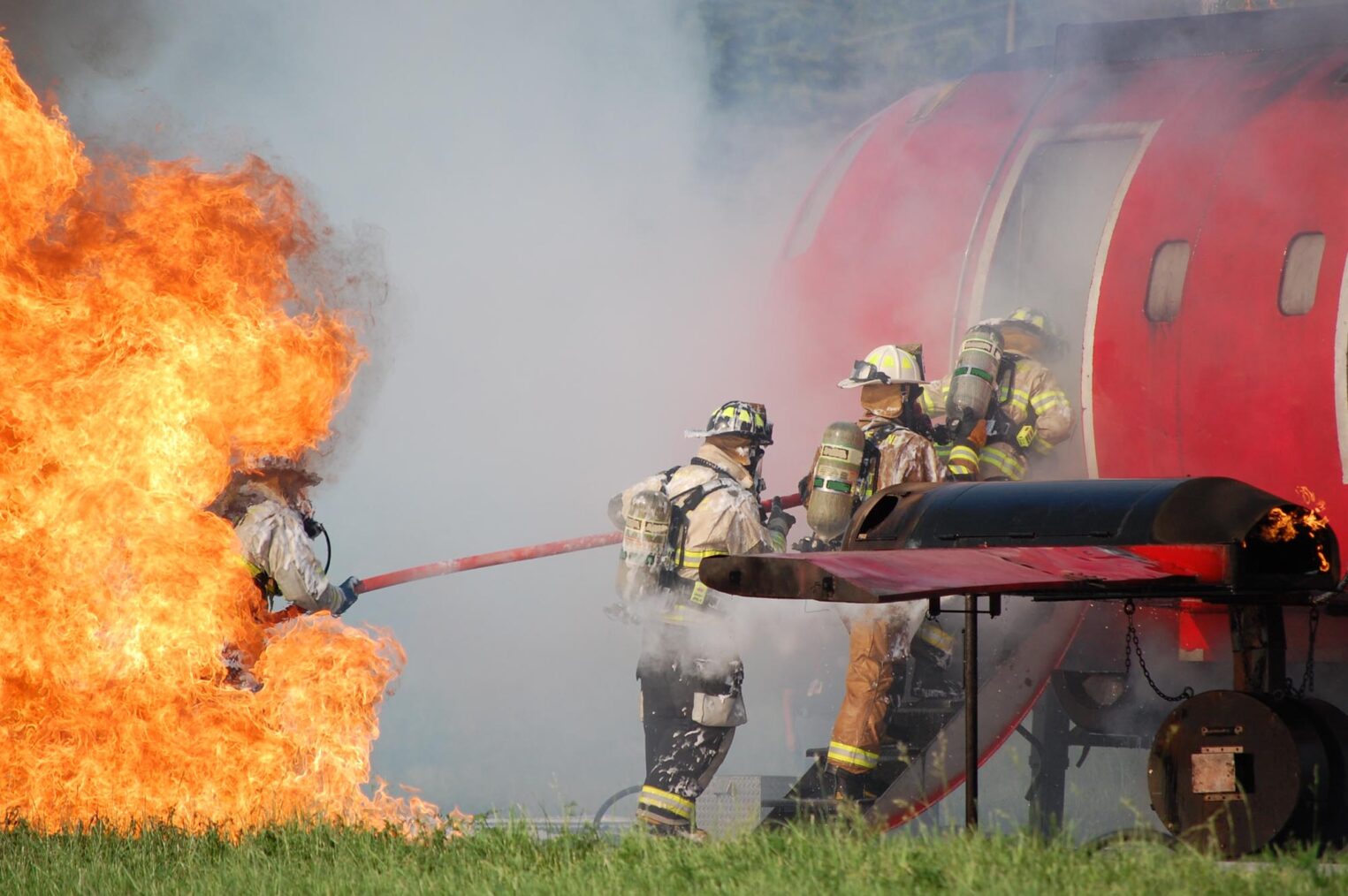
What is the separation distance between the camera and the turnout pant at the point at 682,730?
9281 mm

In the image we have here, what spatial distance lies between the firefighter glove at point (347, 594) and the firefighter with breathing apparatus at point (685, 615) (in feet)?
4.70

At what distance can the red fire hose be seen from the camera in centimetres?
1014

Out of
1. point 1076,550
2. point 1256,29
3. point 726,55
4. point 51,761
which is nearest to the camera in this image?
point 1076,550

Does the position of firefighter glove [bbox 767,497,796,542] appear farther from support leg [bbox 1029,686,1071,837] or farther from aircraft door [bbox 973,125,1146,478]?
support leg [bbox 1029,686,1071,837]

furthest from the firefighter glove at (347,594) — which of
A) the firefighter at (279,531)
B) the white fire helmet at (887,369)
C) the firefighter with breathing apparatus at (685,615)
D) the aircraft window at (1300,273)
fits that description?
the aircraft window at (1300,273)

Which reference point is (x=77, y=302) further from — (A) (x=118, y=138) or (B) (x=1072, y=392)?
(B) (x=1072, y=392)

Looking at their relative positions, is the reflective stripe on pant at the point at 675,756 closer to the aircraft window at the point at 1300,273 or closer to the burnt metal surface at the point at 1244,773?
the burnt metal surface at the point at 1244,773

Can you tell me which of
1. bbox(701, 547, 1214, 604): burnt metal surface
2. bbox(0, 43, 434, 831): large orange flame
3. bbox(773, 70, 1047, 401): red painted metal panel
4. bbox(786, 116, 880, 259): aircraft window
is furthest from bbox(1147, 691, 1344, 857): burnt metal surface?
bbox(786, 116, 880, 259): aircraft window

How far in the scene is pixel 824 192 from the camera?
39.7 ft

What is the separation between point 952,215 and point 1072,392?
1.45 metres

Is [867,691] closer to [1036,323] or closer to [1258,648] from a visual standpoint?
[1036,323]

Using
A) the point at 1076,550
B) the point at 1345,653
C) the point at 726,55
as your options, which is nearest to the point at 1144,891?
the point at 1076,550

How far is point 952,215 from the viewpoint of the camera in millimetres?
10711

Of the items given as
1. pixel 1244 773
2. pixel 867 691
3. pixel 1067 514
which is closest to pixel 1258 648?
pixel 1244 773
